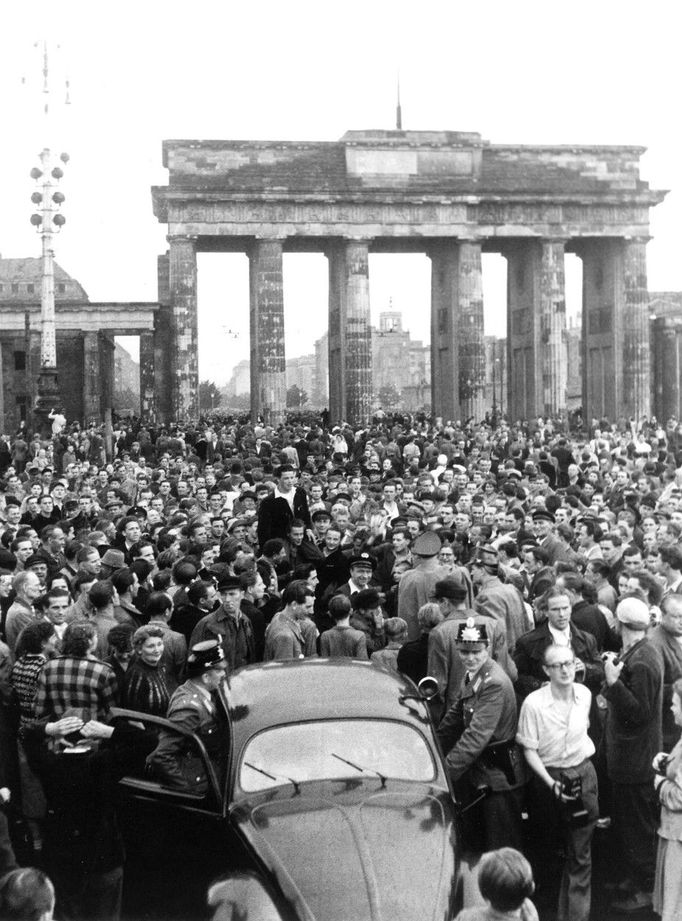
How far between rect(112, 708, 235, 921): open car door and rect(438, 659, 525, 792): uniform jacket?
1.82 metres

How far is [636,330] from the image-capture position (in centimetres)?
5647

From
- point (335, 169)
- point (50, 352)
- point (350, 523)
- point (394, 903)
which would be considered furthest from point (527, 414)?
point (394, 903)

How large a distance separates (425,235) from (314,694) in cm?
4845

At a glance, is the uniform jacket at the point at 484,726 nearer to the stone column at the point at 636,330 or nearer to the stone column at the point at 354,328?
the stone column at the point at 354,328

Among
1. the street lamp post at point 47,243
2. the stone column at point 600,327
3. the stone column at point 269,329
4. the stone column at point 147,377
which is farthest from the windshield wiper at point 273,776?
the stone column at point 600,327

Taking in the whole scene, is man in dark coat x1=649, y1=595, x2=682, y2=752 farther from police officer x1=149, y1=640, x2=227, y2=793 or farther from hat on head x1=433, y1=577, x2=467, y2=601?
police officer x1=149, y1=640, x2=227, y2=793

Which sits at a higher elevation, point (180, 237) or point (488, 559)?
point (180, 237)

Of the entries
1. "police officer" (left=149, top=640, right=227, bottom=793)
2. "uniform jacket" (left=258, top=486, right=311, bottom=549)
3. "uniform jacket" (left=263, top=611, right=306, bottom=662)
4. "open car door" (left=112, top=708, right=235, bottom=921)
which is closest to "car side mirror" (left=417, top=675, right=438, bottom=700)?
"police officer" (left=149, top=640, right=227, bottom=793)

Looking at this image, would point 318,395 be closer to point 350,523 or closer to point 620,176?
point 620,176

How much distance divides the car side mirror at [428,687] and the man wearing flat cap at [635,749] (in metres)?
1.23

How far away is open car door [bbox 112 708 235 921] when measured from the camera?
25.1 ft

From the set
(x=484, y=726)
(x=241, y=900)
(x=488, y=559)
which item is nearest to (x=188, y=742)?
(x=241, y=900)

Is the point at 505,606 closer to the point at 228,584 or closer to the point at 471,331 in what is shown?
the point at 228,584

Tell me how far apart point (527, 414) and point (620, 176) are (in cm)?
1142
